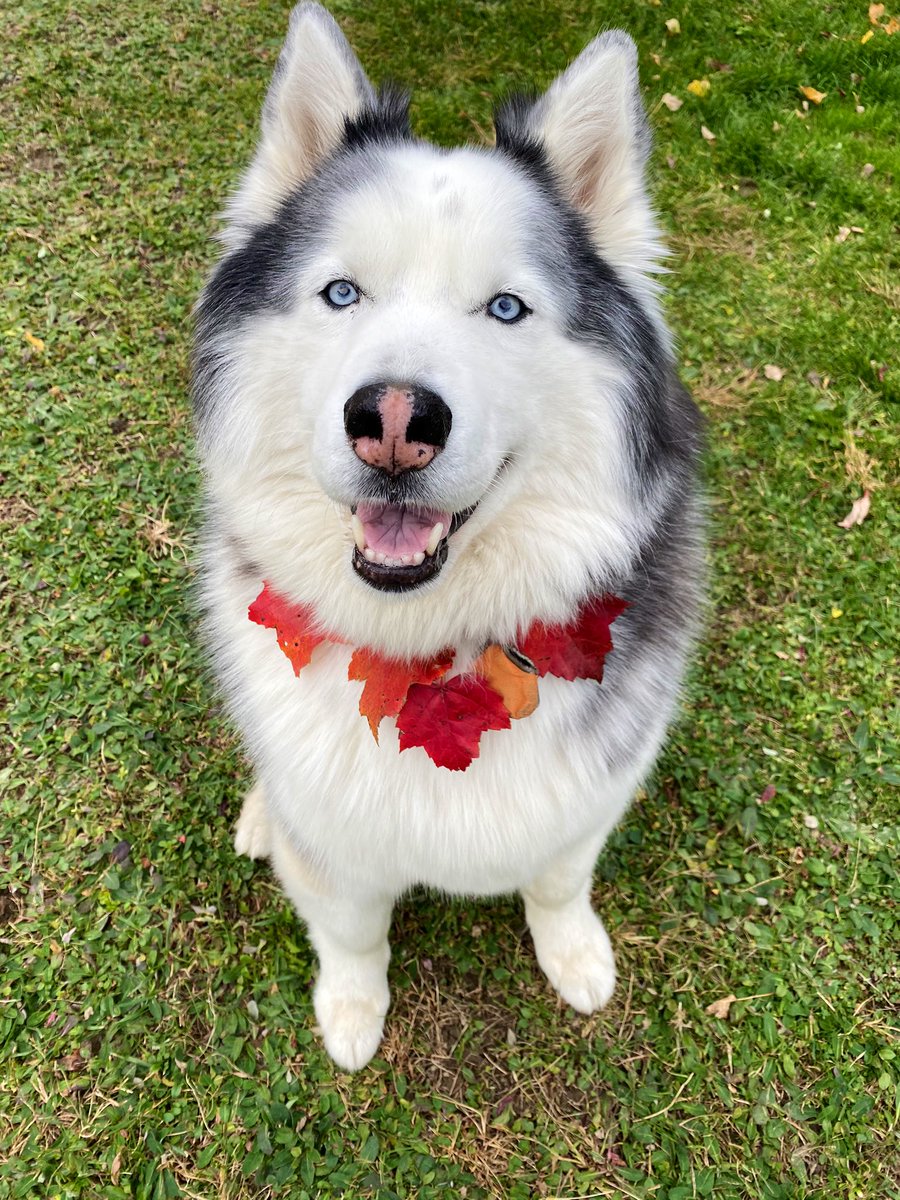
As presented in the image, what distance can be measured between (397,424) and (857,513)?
115 inches

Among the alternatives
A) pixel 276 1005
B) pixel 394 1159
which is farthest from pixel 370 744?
pixel 394 1159

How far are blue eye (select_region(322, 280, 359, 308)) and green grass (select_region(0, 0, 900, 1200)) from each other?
182 centimetres

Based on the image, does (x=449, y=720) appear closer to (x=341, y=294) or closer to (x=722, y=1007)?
(x=341, y=294)

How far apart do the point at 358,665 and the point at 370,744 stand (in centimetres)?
20

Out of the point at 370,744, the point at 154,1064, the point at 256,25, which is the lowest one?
the point at 154,1064

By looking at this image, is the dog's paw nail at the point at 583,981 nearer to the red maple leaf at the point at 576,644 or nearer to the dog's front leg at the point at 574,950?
the dog's front leg at the point at 574,950

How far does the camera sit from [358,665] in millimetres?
1793

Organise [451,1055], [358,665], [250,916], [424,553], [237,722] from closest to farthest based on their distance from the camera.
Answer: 1. [424,553]
2. [358,665]
3. [237,722]
4. [451,1055]
5. [250,916]

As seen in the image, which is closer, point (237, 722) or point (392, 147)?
point (392, 147)

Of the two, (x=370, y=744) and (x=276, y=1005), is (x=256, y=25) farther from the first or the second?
(x=276, y=1005)

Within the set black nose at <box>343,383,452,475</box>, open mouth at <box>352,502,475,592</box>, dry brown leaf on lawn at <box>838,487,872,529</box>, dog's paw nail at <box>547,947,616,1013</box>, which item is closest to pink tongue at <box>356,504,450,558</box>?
open mouth at <box>352,502,475,592</box>

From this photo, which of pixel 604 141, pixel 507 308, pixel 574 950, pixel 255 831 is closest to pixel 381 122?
pixel 604 141

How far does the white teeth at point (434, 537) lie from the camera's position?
5.13ft

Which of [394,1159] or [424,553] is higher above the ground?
[424,553]
